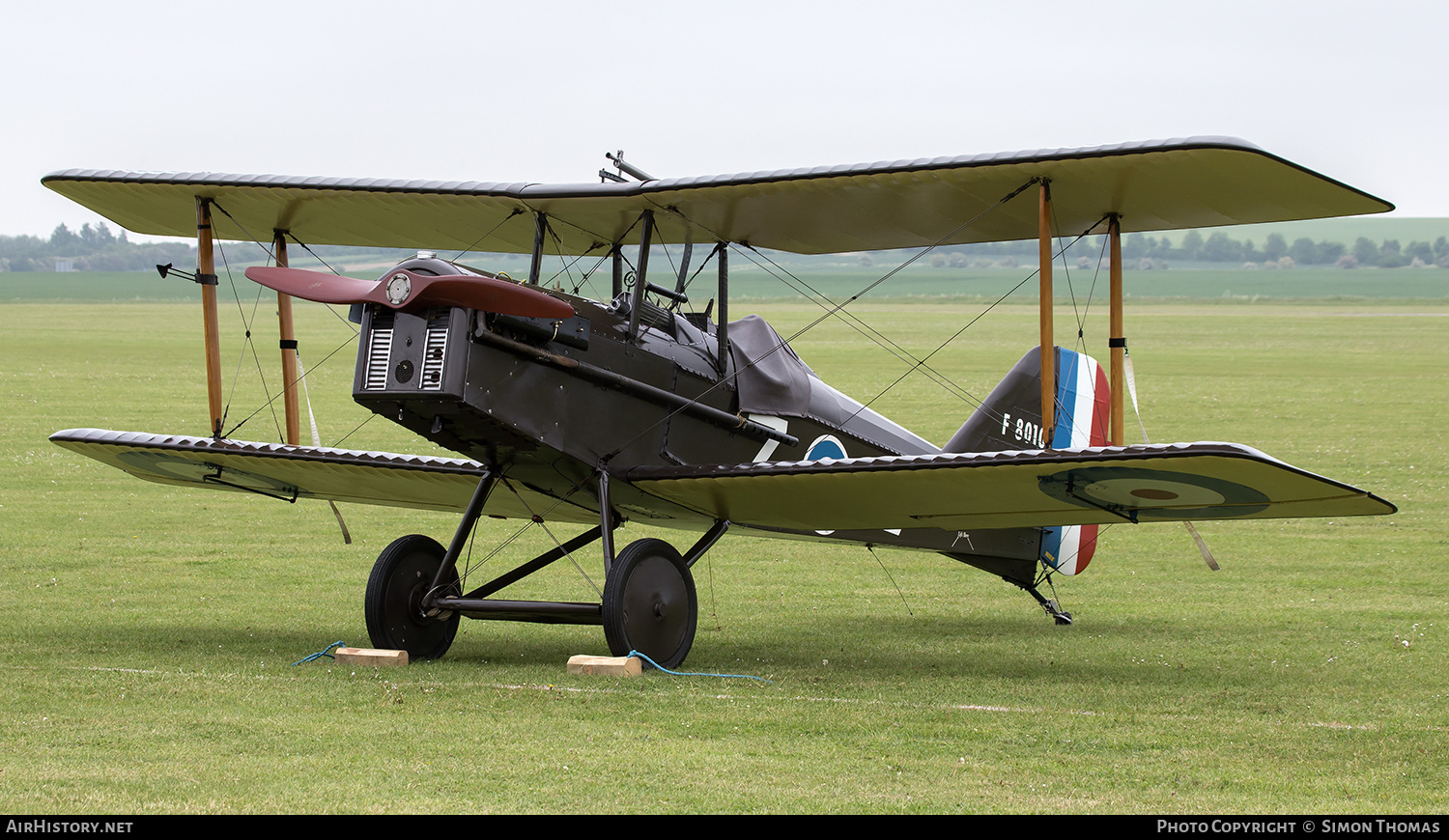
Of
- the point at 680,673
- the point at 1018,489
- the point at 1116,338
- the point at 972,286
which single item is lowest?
the point at 680,673

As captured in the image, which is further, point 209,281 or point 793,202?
point 209,281

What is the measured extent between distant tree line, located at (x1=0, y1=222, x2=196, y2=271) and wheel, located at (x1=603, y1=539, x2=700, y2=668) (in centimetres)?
14041

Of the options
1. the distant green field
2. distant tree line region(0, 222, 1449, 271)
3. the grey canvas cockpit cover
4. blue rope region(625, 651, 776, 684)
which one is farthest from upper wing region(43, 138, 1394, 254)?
distant tree line region(0, 222, 1449, 271)

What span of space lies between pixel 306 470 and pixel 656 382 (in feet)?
8.98

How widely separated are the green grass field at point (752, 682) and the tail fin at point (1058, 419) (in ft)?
2.25

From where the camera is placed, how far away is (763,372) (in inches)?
375

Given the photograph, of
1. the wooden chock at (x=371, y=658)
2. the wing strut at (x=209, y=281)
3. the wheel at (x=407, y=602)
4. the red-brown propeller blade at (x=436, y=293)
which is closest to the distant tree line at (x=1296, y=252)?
the wing strut at (x=209, y=281)

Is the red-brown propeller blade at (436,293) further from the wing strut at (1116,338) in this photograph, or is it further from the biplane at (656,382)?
the wing strut at (1116,338)

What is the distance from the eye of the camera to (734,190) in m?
8.70

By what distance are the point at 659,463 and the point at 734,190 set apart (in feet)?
5.76

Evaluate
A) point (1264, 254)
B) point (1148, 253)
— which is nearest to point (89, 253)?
point (1148, 253)

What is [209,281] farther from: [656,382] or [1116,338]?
[1116,338]

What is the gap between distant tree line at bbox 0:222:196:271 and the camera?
15575cm
